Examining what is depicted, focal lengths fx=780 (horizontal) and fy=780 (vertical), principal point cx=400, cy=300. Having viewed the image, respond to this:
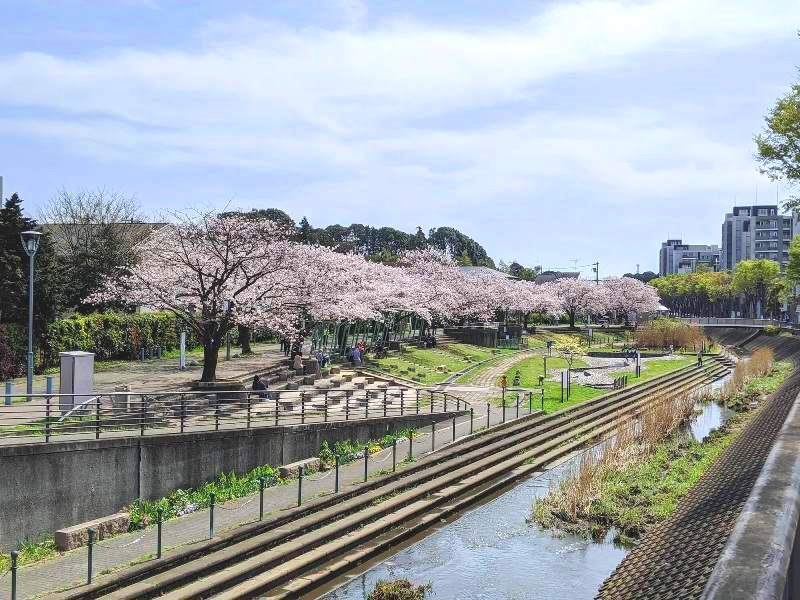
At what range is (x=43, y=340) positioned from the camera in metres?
38.9

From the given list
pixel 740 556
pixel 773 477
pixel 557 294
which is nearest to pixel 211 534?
pixel 773 477

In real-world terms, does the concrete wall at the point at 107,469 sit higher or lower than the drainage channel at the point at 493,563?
higher

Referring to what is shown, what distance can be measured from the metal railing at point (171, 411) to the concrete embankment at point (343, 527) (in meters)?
4.28

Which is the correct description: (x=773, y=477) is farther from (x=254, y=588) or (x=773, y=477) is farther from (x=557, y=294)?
(x=557, y=294)

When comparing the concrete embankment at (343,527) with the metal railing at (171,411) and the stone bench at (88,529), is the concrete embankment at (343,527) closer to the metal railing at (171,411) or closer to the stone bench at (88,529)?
the stone bench at (88,529)

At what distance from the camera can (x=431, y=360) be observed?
57594 millimetres

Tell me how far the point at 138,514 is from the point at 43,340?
2229 centimetres

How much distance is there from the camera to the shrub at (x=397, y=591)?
53.9 ft

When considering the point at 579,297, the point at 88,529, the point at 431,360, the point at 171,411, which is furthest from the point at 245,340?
the point at 579,297

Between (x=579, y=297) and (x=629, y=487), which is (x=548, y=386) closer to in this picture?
(x=629, y=487)

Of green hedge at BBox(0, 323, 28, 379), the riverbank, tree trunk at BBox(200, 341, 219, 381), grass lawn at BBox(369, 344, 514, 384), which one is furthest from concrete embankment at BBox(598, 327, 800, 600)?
green hedge at BBox(0, 323, 28, 379)

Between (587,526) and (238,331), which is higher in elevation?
(238,331)

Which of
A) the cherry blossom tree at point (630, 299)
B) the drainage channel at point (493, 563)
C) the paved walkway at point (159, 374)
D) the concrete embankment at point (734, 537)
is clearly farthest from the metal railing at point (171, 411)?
the cherry blossom tree at point (630, 299)

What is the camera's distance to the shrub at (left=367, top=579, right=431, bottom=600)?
53.9 ft
